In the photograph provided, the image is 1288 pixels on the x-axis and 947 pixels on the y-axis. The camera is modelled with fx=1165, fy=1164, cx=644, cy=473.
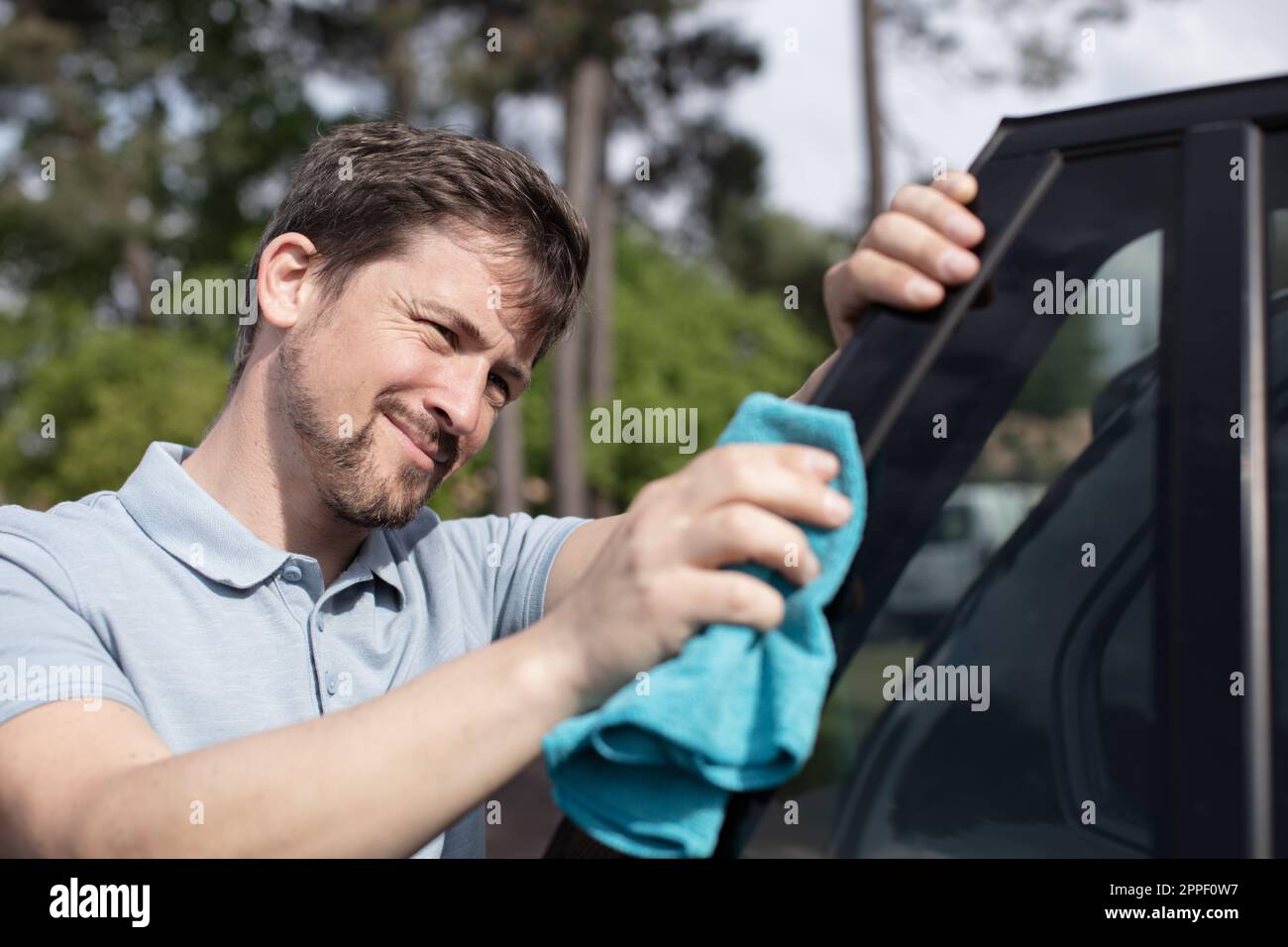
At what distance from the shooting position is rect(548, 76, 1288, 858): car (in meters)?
1.15

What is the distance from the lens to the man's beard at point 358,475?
1957 millimetres

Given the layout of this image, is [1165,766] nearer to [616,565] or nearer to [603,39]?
[616,565]

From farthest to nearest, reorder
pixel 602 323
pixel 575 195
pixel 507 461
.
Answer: pixel 602 323
pixel 507 461
pixel 575 195

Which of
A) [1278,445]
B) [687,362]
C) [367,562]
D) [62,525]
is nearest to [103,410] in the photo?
[687,362]

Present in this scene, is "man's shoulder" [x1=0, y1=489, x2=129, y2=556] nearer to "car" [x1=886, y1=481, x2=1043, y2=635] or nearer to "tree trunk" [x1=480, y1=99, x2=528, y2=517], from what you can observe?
"car" [x1=886, y1=481, x2=1043, y2=635]

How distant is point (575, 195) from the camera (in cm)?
1484

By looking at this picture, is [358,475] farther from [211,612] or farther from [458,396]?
[211,612]

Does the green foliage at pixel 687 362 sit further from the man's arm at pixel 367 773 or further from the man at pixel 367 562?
the man's arm at pixel 367 773

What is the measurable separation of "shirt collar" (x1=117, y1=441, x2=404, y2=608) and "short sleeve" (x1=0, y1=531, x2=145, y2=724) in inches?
9.0

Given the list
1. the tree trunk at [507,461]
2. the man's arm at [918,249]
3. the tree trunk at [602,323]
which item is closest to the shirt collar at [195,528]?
the man's arm at [918,249]

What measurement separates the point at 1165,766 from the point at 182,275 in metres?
20.3

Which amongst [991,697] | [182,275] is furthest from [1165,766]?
[182,275]

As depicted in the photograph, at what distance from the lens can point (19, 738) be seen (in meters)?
1.42

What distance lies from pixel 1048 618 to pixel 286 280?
148 centimetres
